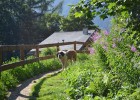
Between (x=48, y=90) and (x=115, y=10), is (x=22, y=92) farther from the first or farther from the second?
(x=115, y=10)

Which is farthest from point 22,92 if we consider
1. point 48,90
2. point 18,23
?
point 18,23

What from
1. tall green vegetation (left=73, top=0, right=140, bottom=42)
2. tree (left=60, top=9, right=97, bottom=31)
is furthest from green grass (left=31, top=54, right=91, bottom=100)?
tree (left=60, top=9, right=97, bottom=31)

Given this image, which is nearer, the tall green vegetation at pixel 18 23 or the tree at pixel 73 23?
the tree at pixel 73 23

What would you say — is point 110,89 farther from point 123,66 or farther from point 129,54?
point 129,54

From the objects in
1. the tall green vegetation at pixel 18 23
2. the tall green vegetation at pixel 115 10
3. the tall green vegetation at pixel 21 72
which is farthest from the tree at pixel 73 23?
the tall green vegetation at pixel 115 10

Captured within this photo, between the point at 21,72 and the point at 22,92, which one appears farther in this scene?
the point at 21,72

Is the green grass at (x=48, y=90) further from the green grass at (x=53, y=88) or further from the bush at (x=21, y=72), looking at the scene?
the bush at (x=21, y=72)

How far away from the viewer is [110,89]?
7.23 meters

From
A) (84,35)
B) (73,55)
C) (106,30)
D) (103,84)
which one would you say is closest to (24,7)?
→ (84,35)

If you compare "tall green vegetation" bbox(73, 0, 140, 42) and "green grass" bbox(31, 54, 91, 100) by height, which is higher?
"tall green vegetation" bbox(73, 0, 140, 42)

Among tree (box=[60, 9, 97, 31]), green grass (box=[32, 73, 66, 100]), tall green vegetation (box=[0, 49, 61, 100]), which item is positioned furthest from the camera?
tree (box=[60, 9, 97, 31])

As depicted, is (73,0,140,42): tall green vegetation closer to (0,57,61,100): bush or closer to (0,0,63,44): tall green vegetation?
(0,57,61,100): bush

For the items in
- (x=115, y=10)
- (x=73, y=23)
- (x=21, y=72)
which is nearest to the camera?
(x=115, y=10)

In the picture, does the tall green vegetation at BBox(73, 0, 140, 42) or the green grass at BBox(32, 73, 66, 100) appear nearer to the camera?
the tall green vegetation at BBox(73, 0, 140, 42)
